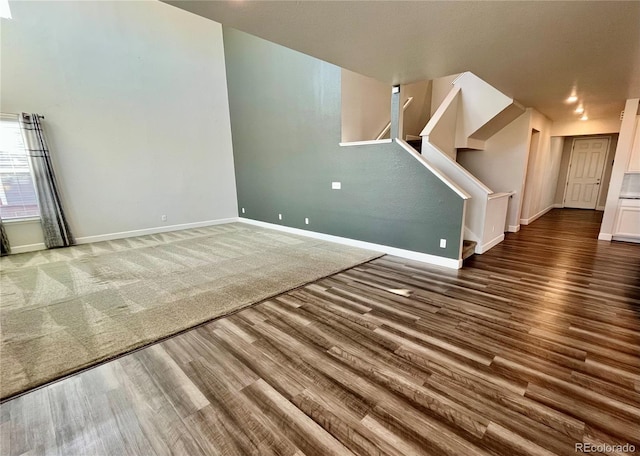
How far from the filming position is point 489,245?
15.7 ft

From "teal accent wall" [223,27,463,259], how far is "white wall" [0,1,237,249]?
0.71 meters

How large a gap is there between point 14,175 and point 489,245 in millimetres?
8116

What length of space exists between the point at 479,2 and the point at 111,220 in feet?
22.0

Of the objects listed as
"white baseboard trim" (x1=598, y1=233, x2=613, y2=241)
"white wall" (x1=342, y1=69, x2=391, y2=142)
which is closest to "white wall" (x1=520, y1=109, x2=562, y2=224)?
"white baseboard trim" (x1=598, y1=233, x2=613, y2=241)

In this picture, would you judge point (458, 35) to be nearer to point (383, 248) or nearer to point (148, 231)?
point (383, 248)

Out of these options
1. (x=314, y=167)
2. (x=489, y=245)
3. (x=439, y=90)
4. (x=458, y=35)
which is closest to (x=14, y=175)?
(x=314, y=167)

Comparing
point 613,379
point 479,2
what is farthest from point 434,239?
point 479,2

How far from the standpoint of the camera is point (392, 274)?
3695mm

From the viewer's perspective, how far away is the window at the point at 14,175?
4.57 metres

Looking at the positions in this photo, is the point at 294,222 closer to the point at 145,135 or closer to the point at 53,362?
the point at 145,135

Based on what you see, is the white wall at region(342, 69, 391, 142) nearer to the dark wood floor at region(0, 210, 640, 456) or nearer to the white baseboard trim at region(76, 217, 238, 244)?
the dark wood floor at region(0, 210, 640, 456)

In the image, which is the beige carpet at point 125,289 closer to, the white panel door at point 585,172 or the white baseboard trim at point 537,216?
the white baseboard trim at point 537,216

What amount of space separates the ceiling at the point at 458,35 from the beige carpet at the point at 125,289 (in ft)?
8.39

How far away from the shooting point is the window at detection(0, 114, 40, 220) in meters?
4.57
